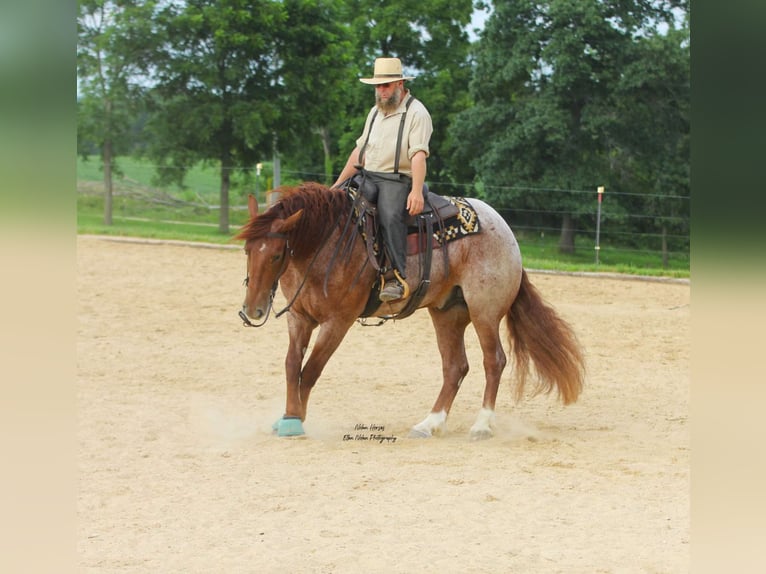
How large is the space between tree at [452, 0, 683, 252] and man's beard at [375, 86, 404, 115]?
13782mm

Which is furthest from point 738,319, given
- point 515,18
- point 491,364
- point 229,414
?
point 515,18

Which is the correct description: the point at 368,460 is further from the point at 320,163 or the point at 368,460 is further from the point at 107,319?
the point at 320,163

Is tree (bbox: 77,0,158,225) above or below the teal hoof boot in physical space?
above

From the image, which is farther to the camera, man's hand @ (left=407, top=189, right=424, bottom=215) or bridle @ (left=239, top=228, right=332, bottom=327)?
man's hand @ (left=407, top=189, right=424, bottom=215)

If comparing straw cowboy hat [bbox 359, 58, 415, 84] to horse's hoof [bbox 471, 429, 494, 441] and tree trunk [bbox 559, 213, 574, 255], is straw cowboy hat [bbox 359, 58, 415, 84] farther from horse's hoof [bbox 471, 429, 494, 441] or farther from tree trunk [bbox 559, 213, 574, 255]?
tree trunk [bbox 559, 213, 574, 255]

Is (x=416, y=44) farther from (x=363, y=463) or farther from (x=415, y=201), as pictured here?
(x=363, y=463)

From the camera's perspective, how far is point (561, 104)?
20.6 m

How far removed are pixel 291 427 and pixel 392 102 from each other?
2395mm

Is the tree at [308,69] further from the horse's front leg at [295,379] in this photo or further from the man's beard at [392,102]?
the horse's front leg at [295,379]

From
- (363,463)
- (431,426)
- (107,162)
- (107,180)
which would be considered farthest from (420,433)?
(107,162)

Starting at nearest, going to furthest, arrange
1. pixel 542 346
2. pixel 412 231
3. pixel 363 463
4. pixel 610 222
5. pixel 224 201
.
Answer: pixel 363 463 → pixel 412 231 → pixel 542 346 → pixel 610 222 → pixel 224 201

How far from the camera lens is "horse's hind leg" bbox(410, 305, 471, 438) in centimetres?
628

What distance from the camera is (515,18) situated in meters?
20.9

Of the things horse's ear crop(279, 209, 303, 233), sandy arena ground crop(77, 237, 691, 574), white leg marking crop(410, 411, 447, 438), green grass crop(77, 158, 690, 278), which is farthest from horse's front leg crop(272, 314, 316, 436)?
green grass crop(77, 158, 690, 278)
